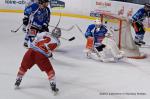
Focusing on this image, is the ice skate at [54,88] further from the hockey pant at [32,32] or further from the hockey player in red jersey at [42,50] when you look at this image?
the hockey pant at [32,32]

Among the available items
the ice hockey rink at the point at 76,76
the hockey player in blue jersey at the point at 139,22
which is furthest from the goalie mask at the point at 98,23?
the hockey player in blue jersey at the point at 139,22

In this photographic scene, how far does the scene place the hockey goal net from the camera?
7.00 m

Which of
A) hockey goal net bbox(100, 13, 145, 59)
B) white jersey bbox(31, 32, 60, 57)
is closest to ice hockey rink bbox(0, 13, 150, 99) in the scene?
hockey goal net bbox(100, 13, 145, 59)

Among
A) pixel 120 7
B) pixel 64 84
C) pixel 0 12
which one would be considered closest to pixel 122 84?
pixel 64 84

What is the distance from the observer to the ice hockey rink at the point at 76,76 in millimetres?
4781

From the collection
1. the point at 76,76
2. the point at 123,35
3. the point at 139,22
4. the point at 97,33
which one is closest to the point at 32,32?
the point at 97,33

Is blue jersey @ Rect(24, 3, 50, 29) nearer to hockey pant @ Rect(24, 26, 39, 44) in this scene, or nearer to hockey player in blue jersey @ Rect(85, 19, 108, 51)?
hockey pant @ Rect(24, 26, 39, 44)

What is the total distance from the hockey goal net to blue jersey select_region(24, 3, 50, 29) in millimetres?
1504

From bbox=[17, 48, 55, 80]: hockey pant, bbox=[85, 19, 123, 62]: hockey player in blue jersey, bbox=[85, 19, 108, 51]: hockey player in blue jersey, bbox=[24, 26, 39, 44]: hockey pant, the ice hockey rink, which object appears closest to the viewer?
bbox=[17, 48, 55, 80]: hockey pant

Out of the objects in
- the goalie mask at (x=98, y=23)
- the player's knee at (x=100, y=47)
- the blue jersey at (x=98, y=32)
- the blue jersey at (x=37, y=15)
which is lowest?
the player's knee at (x=100, y=47)

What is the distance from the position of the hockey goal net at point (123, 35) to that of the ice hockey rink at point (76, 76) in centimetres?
22

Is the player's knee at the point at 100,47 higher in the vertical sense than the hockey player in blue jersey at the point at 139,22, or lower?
lower

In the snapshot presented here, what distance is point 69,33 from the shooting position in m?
8.80

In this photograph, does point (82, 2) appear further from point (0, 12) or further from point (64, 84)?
point (64, 84)
